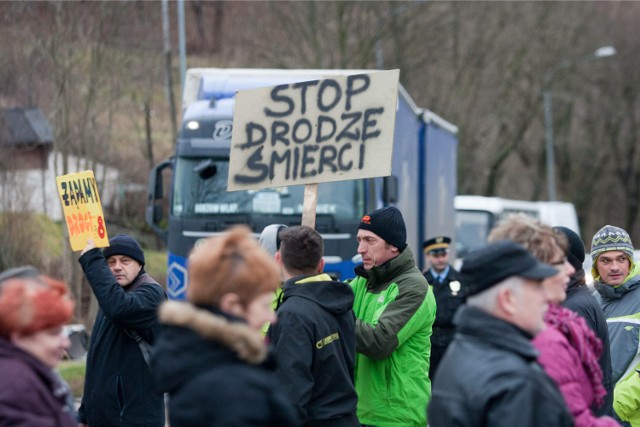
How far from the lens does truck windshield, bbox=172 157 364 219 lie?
11.8 meters

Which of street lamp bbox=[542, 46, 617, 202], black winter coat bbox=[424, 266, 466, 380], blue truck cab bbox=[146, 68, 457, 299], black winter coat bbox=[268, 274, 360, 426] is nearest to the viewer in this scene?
black winter coat bbox=[268, 274, 360, 426]

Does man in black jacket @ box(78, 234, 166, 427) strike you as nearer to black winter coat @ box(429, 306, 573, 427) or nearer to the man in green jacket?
the man in green jacket

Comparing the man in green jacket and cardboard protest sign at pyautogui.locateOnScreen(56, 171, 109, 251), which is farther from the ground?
cardboard protest sign at pyautogui.locateOnScreen(56, 171, 109, 251)

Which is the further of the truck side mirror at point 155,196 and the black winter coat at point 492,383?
the truck side mirror at point 155,196

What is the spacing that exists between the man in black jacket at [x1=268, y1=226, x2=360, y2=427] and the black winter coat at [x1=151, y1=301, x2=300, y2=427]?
1.52 meters

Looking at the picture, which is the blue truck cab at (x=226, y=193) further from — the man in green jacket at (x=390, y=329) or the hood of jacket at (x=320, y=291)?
the hood of jacket at (x=320, y=291)

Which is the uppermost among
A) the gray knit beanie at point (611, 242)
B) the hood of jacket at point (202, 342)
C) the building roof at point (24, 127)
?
the building roof at point (24, 127)

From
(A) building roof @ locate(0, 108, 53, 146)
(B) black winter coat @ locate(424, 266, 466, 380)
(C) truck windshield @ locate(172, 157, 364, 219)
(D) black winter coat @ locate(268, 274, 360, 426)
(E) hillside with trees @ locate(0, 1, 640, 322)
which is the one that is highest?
(E) hillside with trees @ locate(0, 1, 640, 322)

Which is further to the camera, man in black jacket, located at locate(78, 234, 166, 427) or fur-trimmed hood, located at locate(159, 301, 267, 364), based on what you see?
man in black jacket, located at locate(78, 234, 166, 427)

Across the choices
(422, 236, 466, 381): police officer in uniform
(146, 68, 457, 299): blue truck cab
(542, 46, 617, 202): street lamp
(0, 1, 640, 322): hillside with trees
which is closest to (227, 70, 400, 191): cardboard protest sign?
(422, 236, 466, 381): police officer in uniform

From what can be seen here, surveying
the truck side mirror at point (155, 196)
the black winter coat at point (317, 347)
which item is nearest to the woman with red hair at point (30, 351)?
the black winter coat at point (317, 347)

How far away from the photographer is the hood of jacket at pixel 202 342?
305cm

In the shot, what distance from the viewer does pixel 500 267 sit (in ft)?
10.8

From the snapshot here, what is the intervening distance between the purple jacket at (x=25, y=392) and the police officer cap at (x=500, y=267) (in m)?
1.42
